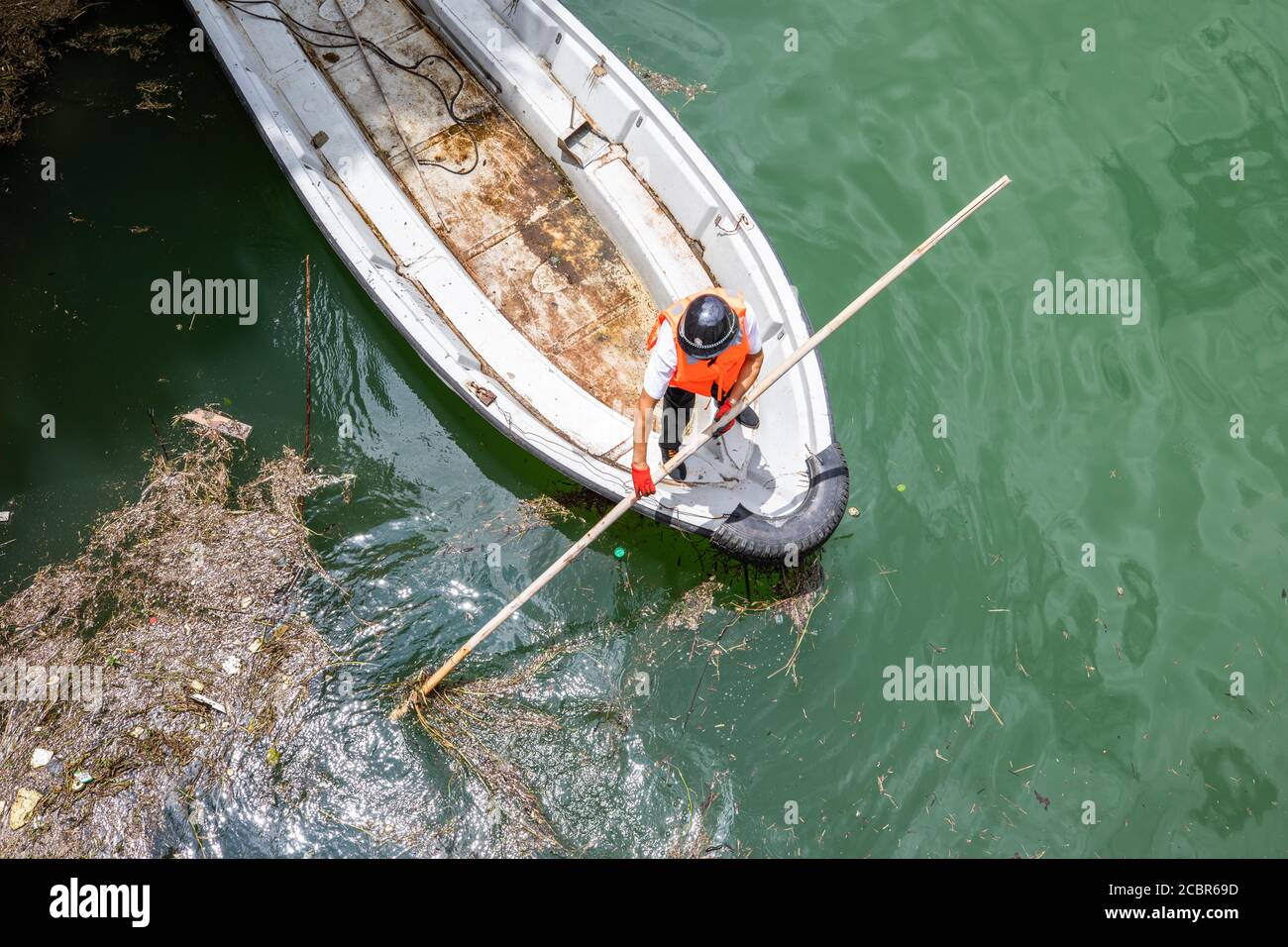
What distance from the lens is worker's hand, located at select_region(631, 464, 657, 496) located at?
20.0 ft

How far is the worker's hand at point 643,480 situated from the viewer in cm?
608

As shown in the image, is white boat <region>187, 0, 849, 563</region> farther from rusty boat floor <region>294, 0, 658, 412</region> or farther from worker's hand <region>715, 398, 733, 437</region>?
worker's hand <region>715, 398, 733, 437</region>

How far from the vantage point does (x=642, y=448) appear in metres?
6.05

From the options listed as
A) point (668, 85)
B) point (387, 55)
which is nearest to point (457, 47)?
point (387, 55)

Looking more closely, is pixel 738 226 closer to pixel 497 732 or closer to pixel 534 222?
pixel 534 222

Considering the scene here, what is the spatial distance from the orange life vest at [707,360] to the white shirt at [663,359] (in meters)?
0.03

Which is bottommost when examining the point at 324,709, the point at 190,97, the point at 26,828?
the point at 26,828

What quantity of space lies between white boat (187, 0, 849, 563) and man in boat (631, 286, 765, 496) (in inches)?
22.5

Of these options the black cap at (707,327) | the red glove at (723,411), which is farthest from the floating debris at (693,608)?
the black cap at (707,327)

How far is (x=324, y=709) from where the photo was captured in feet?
22.1

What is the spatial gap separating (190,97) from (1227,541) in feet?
31.9

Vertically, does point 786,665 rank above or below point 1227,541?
below
